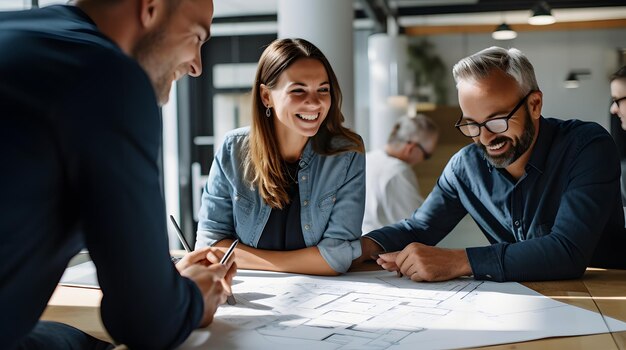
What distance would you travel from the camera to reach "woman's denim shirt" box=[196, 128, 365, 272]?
2.20 meters

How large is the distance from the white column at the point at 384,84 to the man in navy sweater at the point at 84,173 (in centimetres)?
801

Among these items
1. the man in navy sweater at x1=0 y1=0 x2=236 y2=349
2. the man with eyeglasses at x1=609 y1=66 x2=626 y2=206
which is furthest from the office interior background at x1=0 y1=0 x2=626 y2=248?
the man in navy sweater at x1=0 y1=0 x2=236 y2=349

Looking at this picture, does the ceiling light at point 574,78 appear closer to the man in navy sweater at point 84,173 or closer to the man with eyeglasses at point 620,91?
the man with eyeglasses at point 620,91

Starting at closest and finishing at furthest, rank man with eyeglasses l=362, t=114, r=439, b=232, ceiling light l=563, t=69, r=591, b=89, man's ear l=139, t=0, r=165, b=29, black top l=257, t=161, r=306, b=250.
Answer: man's ear l=139, t=0, r=165, b=29 → black top l=257, t=161, r=306, b=250 → man with eyeglasses l=362, t=114, r=439, b=232 → ceiling light l=563, t=69, r=591, b=89

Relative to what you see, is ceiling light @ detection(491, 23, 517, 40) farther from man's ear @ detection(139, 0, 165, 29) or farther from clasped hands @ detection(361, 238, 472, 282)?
man's ear @ detection(139, 0, 165, 29)

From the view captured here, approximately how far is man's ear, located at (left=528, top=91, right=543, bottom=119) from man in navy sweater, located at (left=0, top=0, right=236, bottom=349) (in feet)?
4.50

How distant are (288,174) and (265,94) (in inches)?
11.7

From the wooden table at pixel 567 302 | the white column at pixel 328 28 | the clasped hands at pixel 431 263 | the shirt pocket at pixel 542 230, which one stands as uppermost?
the white column at pixel 328 28

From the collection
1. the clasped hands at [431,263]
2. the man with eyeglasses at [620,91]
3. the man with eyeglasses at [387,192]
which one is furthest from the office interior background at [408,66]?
the clasped hands at [431,263]

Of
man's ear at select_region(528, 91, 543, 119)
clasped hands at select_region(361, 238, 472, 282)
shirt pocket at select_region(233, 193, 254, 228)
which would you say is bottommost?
clasped hands at select_region(361, 238, 472, 282)

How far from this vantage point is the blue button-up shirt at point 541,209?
192cm

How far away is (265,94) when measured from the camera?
238 centimetres

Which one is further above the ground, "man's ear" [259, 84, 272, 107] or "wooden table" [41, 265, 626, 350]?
"man's ear" [259, 84, 272, 107]

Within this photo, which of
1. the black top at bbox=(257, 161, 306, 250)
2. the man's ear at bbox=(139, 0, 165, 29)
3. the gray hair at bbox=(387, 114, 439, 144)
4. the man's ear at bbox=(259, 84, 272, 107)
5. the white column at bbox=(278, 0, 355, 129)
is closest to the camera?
the man's ear at bbox=(139, 0, 165, 29)
